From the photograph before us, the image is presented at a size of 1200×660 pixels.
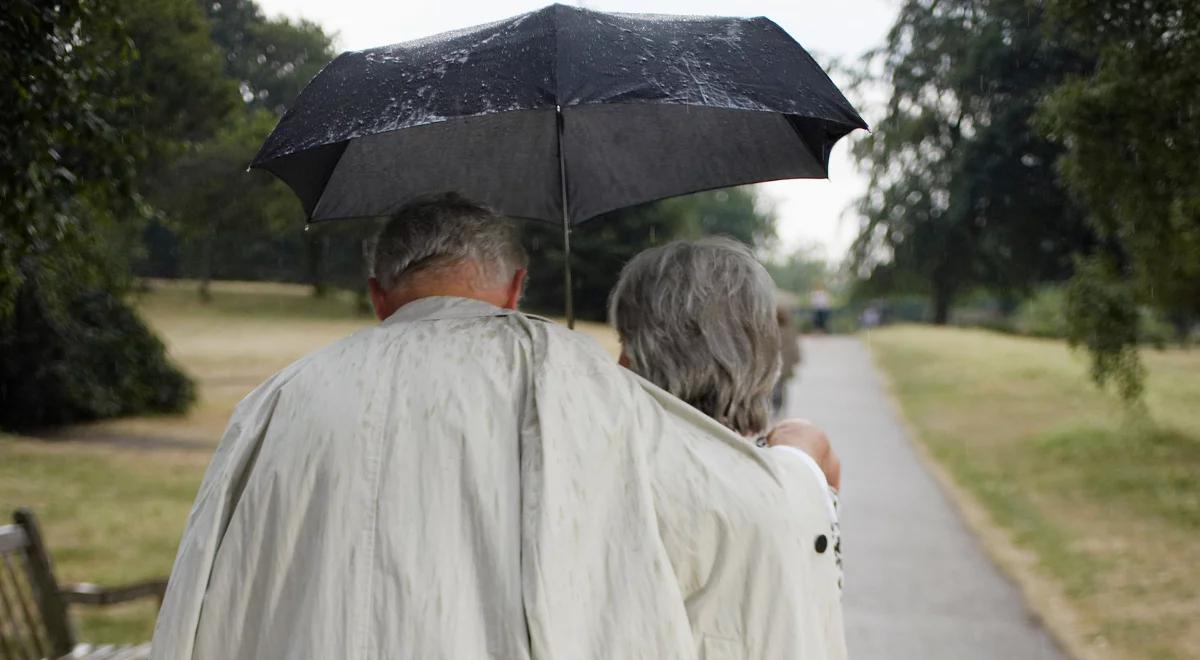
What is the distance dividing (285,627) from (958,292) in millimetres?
11331

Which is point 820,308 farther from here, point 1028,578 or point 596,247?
point 1028,578

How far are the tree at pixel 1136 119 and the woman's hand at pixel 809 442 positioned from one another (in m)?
3.01

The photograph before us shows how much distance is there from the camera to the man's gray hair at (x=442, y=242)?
232cm

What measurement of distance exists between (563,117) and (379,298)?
1.30 metres

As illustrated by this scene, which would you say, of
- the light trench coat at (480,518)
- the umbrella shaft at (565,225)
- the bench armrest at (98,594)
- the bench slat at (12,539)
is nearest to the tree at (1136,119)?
the umbrella shaft at (565,225)

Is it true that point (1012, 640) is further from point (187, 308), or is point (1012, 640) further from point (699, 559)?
point (187, 308)

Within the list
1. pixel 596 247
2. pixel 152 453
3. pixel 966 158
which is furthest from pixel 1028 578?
pixel 596 247

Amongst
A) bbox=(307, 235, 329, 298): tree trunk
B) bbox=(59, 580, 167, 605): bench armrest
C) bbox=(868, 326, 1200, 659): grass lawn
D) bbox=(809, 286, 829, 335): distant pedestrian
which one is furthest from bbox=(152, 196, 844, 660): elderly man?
bbox=(809, 286, 829, 335): distant pedestrian

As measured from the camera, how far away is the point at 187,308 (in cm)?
2016

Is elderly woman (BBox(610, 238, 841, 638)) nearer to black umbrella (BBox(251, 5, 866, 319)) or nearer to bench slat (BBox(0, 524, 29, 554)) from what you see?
black umbrella (BBox(251, 5, 866, 319))

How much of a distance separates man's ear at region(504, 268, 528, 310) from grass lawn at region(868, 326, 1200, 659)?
4.78m

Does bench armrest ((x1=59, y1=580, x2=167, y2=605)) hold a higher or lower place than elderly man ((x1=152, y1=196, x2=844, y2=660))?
lower

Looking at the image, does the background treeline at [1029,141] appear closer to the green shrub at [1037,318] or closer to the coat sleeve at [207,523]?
the coat sleeve at [207,523]

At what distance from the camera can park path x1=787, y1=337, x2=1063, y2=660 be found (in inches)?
238
